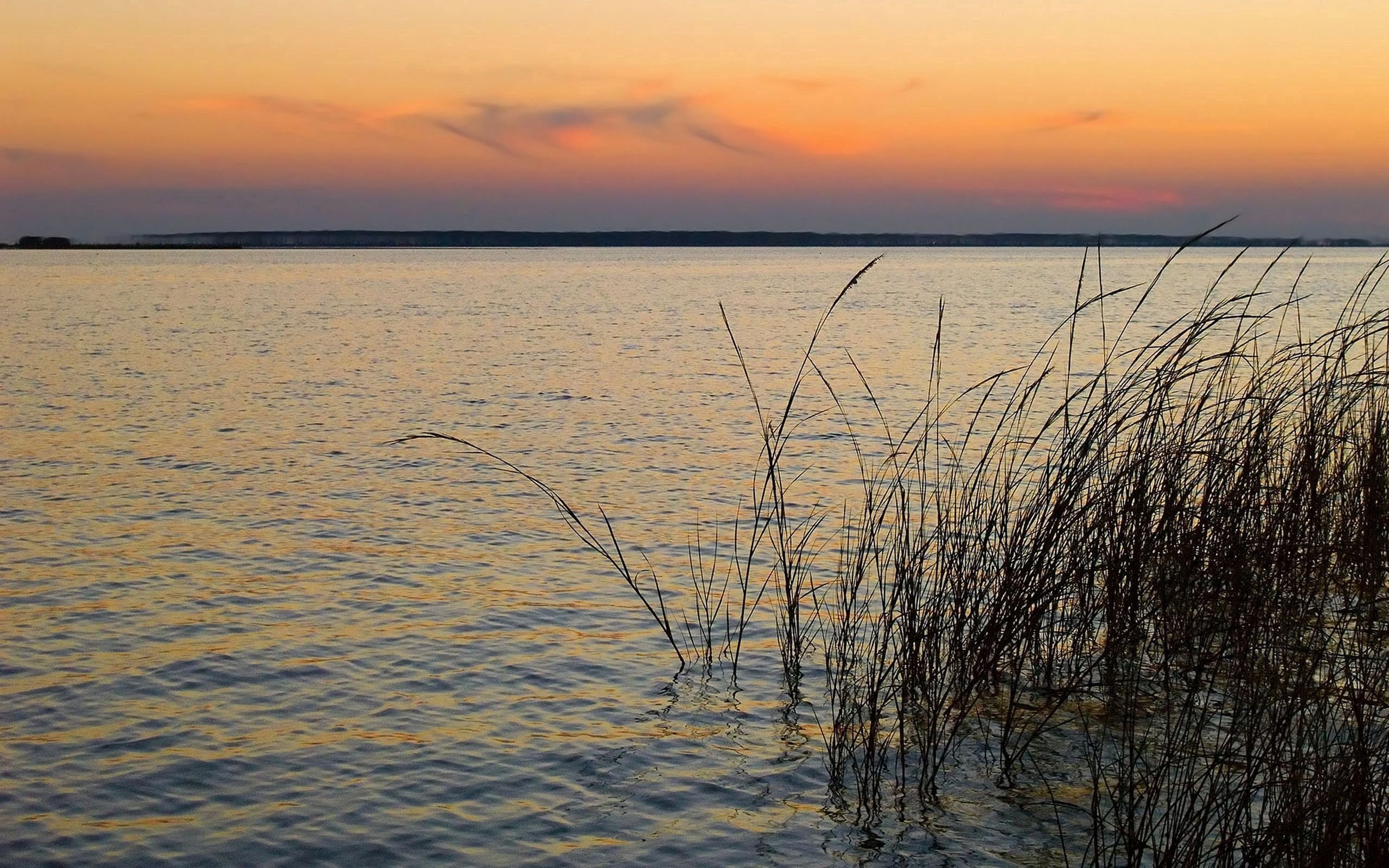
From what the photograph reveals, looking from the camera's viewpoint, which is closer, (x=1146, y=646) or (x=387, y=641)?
(x=1146, y=646)

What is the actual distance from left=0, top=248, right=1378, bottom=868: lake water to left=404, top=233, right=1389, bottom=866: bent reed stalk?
0.41 meters

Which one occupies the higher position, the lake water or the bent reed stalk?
the bent reed stalk

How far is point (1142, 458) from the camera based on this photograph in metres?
7.62

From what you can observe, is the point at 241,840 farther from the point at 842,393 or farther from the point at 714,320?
the point at 714,320

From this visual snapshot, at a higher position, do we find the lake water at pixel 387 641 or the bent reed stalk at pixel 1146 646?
the bent reed stalk at pixel 1146 646

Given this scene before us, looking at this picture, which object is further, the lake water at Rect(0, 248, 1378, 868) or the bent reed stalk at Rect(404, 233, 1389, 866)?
the lake water at Rect(0, 248, 1378, 868)

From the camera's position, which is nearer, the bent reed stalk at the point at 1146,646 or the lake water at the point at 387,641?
the bent reed stalk at the point at 1146,646

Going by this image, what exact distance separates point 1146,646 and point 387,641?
6031 millimetres

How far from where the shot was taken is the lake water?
639cm

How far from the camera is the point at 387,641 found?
32.2 feet

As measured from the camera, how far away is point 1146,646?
7.30 m

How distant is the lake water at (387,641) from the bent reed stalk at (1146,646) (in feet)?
1.34

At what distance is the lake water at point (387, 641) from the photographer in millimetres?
6387

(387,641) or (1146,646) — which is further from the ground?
(1146,646)
